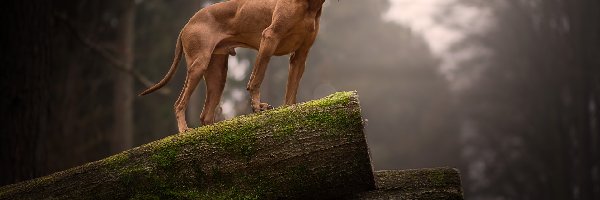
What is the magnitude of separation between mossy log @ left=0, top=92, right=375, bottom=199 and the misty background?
211 centimetres

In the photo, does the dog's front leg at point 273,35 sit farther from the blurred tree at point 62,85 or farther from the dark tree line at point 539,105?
the dark tree line at point 539,105

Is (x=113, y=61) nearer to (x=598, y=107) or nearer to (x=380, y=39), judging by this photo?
(x=598, y=107)

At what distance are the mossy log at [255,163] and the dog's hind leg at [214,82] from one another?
0.96 meters

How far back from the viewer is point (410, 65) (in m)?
33.1

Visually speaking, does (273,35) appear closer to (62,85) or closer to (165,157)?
(165,157)

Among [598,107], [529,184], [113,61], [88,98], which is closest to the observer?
[113,61]

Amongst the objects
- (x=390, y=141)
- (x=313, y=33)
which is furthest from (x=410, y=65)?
(x=313, y=33)

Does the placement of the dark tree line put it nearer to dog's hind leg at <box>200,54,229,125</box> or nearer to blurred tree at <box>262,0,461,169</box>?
blurred tree at <box>262,0,461,169</box>

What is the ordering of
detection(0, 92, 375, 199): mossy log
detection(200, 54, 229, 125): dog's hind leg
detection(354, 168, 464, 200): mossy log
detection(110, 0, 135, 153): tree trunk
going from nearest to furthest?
detection(0, 92, 375, 199): mossy log → detection(354, 168, 464, 200): mossy log → detection(200, 54, 229, 125): dog's hind leg → detection(110, 0, 135, 153): tree trunk

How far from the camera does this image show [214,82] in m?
5.23

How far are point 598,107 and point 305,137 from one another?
35.6ft

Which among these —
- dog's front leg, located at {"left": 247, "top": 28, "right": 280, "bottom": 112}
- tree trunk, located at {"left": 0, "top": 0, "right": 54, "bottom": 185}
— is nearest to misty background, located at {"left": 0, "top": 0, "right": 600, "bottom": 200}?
tree trunk, located at {"left": 0, "top": 0, "right": 54, "bottom": 185}

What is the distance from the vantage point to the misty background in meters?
6.99

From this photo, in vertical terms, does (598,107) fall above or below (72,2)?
below
